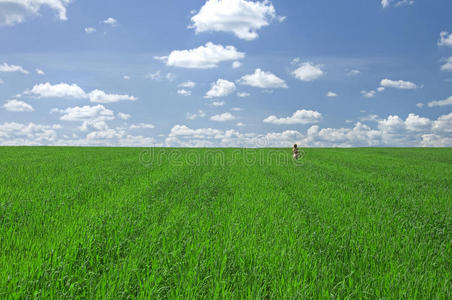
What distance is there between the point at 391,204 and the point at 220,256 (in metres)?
7.39

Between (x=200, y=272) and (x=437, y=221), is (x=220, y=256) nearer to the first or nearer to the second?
(x=200, y=272)

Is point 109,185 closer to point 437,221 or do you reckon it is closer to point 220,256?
point 220,256

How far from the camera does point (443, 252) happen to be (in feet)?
17.6

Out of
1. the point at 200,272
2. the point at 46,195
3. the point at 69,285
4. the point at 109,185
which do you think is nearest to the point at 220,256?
the point at 200,272

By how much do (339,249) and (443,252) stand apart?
2.02m

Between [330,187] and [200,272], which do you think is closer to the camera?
[200,272]

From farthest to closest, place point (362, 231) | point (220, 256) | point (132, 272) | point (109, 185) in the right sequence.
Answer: point (109, 185)
point (362, 231)
point (220, 256)
point (132, 272)

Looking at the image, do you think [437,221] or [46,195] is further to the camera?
[46,195]

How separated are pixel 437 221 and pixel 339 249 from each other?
4.38 metres

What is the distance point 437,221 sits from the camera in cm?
768

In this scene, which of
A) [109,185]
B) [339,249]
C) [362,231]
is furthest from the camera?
[109,185]

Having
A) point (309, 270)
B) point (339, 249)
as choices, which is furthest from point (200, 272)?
point (339, 249)

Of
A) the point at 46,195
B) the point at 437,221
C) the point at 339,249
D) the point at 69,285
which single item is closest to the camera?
the point at 69,285

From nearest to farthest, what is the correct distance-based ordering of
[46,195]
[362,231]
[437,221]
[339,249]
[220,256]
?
[220,256]
[339,249]
[362,231]
[437,221]
[46,195]
